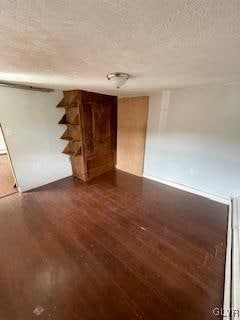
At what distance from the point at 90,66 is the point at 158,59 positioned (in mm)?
Result: 614

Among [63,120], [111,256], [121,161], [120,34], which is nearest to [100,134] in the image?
[63,120]

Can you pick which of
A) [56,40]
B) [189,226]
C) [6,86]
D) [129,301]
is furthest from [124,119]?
[129,301]

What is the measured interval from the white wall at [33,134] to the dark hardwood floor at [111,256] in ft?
1.77

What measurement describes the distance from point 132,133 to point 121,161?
32.6 inches

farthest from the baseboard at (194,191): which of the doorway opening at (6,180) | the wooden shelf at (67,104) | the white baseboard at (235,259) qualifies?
the doorway opening at (6,180)

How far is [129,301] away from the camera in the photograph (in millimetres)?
1301

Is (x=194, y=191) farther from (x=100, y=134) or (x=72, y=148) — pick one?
(x=72, y=148)

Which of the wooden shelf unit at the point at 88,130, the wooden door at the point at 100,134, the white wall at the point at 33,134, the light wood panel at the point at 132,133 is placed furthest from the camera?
the light wood panel at the point at 132,133

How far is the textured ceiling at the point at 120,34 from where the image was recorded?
629 mm

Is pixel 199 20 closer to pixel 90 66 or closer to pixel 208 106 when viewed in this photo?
pixel 90 66

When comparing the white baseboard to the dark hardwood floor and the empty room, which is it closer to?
the empty room

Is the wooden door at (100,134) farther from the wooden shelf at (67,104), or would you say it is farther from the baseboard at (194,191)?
the baseboard at (194,191)

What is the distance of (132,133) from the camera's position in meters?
3.69

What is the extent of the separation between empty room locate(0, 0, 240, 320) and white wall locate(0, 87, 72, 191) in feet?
0.06
